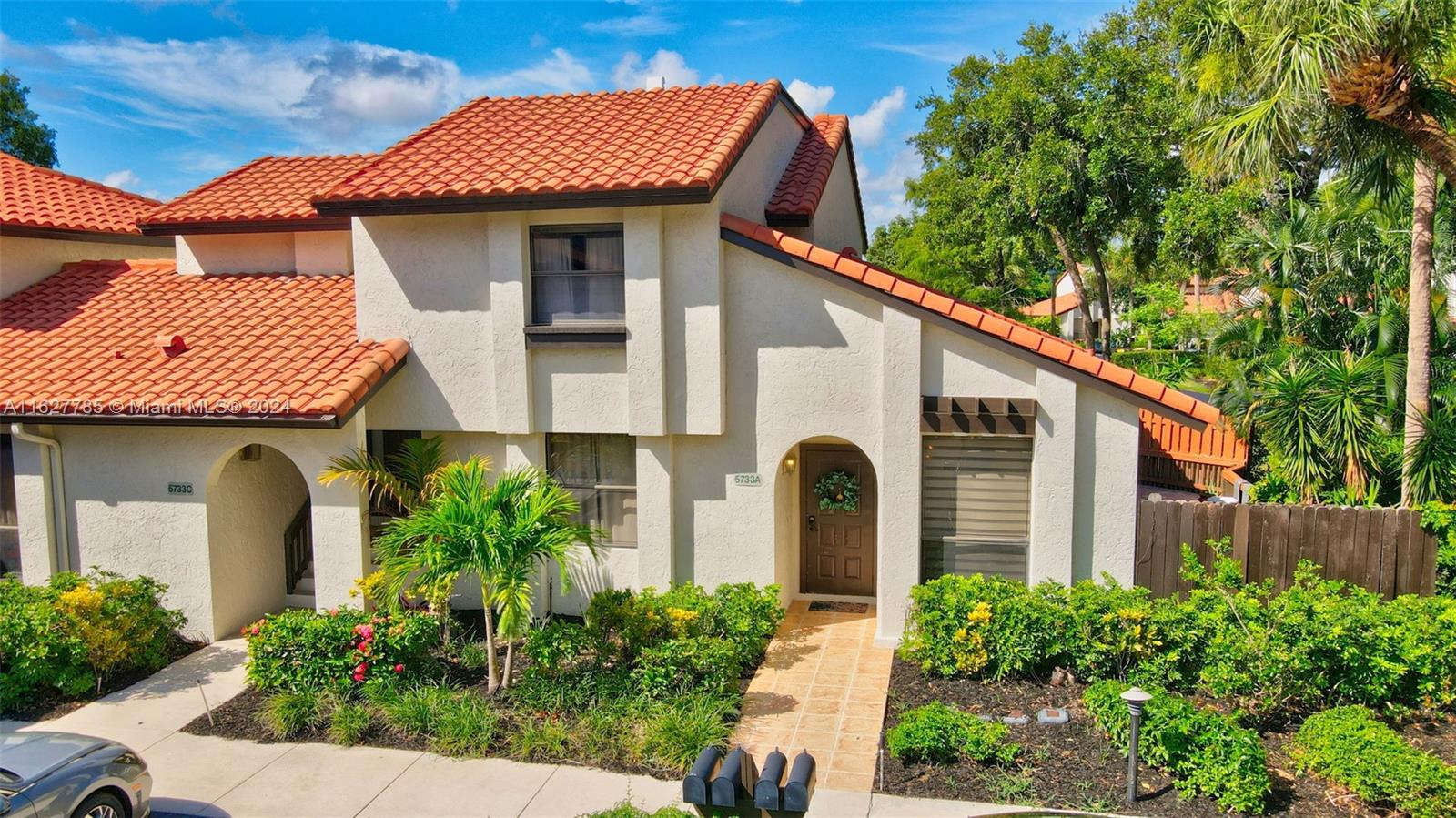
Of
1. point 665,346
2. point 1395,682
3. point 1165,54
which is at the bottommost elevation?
point 1395,682

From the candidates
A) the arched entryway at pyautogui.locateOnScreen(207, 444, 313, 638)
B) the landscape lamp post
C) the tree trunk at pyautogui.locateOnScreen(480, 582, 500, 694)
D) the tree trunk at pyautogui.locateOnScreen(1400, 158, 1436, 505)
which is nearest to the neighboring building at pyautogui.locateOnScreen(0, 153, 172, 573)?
the arched entryway at pyautogui.locateOnScreen(207, 444, 313, 638)

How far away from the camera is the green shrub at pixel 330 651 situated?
9477mm

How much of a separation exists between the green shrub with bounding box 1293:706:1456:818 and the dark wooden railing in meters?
11.8

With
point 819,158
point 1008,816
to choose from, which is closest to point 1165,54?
point 819,158

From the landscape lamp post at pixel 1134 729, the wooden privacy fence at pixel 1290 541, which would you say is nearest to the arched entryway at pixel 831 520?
the wooden privacy fence at pixel 1290 541

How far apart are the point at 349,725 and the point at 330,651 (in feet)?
3.47

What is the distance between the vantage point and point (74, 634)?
964 cm

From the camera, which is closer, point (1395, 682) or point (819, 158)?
point (1395, 682)

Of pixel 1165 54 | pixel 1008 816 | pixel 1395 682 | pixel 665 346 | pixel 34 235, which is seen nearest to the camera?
pixel 1008 816

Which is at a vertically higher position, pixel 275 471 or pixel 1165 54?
pixel 1165 54

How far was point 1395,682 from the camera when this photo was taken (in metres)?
8.55

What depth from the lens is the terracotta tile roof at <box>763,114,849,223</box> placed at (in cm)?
1274

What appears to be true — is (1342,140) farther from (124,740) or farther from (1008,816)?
(124,740)

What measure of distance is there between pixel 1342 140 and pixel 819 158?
6984 millimetres
